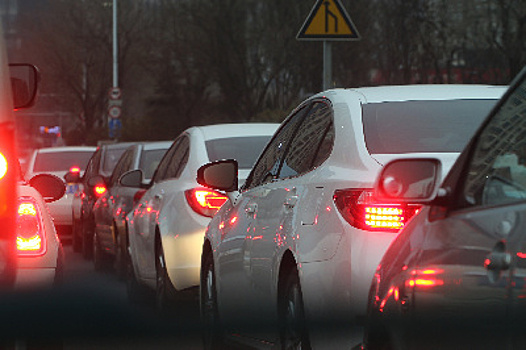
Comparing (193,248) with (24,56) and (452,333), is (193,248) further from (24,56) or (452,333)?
(24,56)

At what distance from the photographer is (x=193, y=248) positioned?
1036cm

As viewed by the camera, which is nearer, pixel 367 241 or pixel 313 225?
pixel 367 241

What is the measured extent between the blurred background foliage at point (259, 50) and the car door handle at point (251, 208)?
21142mm

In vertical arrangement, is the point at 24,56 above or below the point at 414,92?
below

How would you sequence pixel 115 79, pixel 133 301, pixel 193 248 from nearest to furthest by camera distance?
pixel 193 248, pixel 133 301, pixel 115 79

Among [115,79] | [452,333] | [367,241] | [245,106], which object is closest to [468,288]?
[452,333]

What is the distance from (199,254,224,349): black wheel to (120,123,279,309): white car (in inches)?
63.0

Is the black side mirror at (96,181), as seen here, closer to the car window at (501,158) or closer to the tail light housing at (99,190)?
the tail light housing at (99,190)

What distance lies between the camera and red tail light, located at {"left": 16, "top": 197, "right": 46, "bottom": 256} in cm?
742

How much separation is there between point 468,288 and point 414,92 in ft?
10.8

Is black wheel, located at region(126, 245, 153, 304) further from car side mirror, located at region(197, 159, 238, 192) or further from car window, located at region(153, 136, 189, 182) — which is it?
car side mirror, located at region(197, 159, 238, 192)

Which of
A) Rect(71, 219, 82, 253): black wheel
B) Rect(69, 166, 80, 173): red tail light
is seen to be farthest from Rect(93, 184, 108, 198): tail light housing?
Rect(69, 166, 80, 173): red tail light

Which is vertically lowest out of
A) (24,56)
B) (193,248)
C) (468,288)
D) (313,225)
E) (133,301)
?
(24,56)

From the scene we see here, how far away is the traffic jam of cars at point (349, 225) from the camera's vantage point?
3717mm
